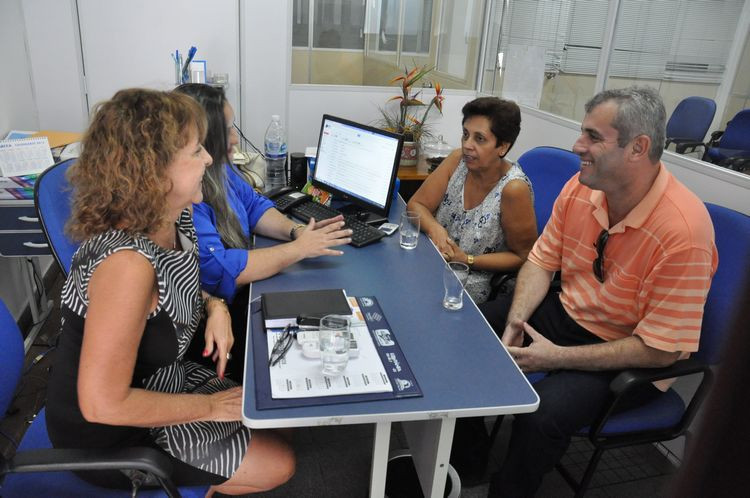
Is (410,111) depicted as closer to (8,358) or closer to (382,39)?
(382,39)

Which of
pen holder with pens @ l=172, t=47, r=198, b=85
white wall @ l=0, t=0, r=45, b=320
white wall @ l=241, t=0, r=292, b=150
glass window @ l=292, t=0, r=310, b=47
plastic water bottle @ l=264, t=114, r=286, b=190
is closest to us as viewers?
white wall @ l=0, t=0, r=45, b=320

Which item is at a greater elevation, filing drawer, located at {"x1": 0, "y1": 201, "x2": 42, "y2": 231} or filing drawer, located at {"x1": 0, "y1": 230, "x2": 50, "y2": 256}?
filing drawer, located at {"x1": 0, "y1": 201, "x2": 42, "y2": 231}

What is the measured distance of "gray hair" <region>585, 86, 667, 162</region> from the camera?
1.64 m

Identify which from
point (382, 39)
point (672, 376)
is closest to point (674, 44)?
point (382, 39)

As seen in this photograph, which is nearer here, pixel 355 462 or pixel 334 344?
pixel 334 344

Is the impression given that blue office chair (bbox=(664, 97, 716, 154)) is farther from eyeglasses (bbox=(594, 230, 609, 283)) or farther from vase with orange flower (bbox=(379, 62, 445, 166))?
eyeglasses (bbox=(594, 230, 609, 283))

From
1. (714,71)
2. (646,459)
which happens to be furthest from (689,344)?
(714,71)

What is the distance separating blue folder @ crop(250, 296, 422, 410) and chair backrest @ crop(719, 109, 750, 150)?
2448 millimetres

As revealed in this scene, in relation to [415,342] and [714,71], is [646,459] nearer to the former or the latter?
[415,342]

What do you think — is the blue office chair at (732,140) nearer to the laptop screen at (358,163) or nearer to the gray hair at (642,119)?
the gray hair at (642,119)

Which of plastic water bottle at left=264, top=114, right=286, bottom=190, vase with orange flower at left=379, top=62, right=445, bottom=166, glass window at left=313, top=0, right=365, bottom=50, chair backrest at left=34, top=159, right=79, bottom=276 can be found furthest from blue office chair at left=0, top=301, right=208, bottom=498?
glass window at left=313, top=0, right=365, bottom=50

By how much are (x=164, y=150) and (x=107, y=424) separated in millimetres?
628

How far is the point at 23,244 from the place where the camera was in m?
2.29

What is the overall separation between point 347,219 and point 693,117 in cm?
289
